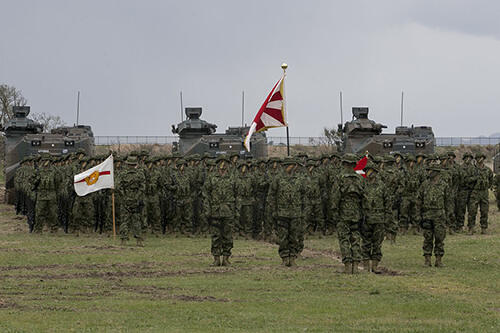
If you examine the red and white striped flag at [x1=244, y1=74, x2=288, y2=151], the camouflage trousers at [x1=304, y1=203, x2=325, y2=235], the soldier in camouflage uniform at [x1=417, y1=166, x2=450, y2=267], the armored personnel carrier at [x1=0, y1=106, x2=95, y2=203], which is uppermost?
the red and white striped flag at [x1=244, y1=74, x2=288, y2=151]

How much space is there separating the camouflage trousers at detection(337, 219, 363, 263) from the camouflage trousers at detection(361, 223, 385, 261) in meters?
0.25

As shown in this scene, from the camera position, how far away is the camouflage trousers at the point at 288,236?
52.5 feet

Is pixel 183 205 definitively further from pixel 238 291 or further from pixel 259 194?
pixel 238 291

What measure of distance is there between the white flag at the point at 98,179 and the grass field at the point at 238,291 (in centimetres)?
224

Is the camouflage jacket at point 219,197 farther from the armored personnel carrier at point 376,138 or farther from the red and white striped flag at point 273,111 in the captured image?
the armored personnel carrier at point 376,138

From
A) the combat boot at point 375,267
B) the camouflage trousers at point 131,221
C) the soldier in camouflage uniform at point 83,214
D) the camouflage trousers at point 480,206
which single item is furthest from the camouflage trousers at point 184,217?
the combat boot at point 375,267

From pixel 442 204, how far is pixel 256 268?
12.5ft

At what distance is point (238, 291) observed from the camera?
1295 cm

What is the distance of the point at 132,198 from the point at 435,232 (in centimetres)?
727

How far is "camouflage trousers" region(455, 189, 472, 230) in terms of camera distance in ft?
77.1

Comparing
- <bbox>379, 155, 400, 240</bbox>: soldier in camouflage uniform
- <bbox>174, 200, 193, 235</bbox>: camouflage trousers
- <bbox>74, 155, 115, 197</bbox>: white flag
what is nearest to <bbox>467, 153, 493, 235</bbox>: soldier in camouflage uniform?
<bbox>379, 155, 400, 240</bbox>: soldier in camouflage uniform

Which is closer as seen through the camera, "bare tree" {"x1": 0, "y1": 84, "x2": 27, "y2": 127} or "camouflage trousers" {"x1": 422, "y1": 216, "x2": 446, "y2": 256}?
"camouflage trousers" {"x1": 422, "y1": 216, "x2": 446, "y2": 256}

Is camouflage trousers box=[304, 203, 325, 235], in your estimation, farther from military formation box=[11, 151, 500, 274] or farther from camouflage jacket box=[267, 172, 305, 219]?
camouflage jacket box=[267, 172, 305, 219]

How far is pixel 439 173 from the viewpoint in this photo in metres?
16.0
